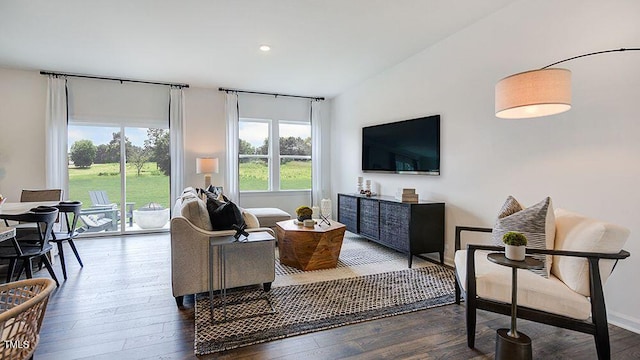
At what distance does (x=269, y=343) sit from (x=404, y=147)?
3.30 metres


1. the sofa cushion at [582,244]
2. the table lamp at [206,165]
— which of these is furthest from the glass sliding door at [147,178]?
the sofa cushion at [582,244]

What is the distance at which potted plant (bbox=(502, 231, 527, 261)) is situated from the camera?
1.87 metres

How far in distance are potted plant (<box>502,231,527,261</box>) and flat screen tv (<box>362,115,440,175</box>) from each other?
219 cm

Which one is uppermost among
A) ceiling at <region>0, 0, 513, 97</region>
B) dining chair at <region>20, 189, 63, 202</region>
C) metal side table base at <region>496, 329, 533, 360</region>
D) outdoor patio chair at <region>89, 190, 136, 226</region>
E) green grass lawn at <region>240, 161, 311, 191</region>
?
ceiling at <region>0, 0, 513, 97</region>

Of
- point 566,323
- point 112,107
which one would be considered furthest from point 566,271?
point 112,107

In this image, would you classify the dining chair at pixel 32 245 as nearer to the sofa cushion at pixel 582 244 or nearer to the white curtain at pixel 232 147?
the white curtain at pixel 232 147

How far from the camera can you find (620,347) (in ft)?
Answer: 6.97

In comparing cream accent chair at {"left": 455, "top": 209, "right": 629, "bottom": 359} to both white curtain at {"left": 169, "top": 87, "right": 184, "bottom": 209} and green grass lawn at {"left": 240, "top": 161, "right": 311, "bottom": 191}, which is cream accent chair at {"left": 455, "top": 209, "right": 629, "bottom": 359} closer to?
green grass lawn at {"left": 240, "top": 161, "right": 311, "bottom": 191}

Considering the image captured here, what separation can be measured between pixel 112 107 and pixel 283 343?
17.6 ft

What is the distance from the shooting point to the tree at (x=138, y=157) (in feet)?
19.0

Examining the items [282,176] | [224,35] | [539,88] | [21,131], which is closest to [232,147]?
[282,176]

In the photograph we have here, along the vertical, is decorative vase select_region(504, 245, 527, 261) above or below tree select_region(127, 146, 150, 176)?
below

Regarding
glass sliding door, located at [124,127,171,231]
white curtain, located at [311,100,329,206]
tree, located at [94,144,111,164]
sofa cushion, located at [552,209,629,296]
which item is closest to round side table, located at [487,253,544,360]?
sofa cushion, located at [552,209,629,296]

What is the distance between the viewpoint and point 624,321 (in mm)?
2385
